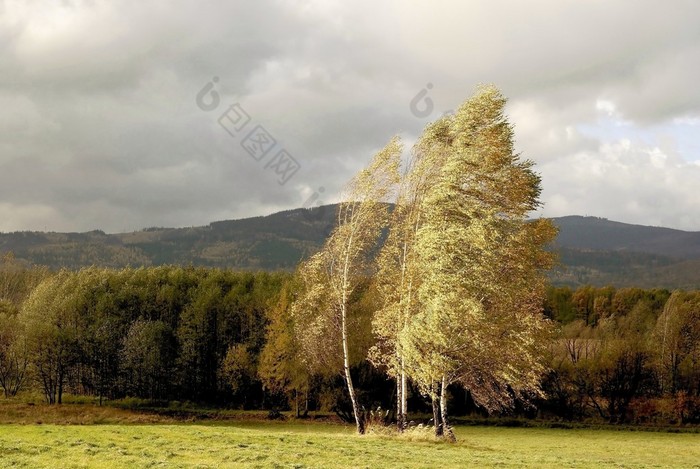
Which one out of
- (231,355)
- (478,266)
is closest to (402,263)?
(478,266)

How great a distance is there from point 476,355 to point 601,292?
13141 cm

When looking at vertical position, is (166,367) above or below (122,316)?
below

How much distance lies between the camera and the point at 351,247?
133 ft

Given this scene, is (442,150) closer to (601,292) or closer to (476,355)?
(476,355)

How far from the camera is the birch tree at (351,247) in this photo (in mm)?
A: 40281

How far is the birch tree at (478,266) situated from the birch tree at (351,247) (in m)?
3.89

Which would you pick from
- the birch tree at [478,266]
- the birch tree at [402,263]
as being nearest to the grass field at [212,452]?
the birch tree at [478,266]

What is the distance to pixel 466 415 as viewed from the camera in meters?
79.3

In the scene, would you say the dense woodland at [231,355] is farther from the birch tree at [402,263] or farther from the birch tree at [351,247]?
the birch tree at [402,263]

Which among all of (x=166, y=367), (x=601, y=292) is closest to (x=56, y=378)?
(x=166, y=367)

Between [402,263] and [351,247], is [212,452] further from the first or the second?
[351,247]

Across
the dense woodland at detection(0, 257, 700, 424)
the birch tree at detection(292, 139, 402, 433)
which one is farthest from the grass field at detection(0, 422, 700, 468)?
the dense woodland at detection(0, 257, 700, 424)

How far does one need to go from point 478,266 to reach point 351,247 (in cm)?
1055

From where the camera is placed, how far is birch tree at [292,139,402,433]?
40.3 m
